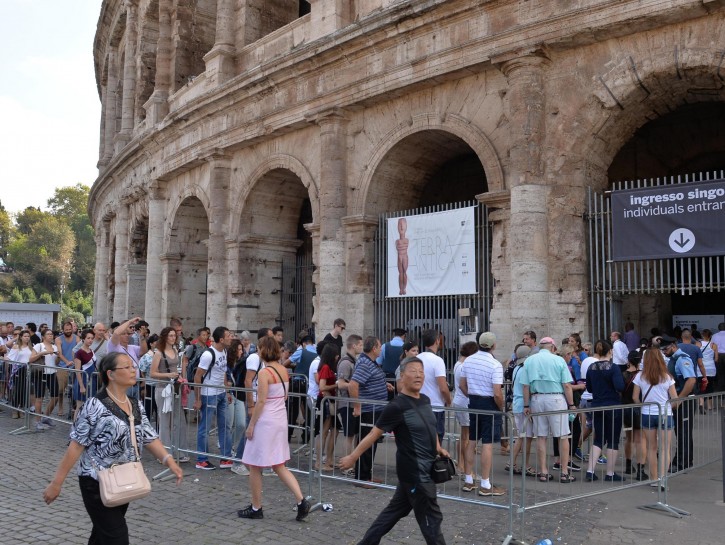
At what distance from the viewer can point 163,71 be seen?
19.6m

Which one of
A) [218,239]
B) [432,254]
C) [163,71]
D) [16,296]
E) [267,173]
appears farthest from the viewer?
[16,296]

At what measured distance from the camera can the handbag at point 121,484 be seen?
11.3 feet

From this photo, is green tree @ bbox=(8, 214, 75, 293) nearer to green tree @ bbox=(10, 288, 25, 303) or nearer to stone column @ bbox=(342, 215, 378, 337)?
green tree @ bbox=(10, 288, 25, 303)

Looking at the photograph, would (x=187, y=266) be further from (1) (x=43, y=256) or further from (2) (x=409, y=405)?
(1) (x=43, y=256)

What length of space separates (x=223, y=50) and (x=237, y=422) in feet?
37.0

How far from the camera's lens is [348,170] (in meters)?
13.2

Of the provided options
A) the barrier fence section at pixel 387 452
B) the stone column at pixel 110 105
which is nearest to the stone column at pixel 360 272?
the barrier fence section at pixel 387 452

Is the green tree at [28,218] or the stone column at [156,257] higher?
the green tree at [28,218]

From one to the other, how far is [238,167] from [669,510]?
12607 mm

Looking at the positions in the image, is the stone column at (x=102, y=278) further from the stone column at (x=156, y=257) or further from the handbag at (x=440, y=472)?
the handbag at (x=440, y=472)

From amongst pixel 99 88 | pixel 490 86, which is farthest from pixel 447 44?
pixel 99 88

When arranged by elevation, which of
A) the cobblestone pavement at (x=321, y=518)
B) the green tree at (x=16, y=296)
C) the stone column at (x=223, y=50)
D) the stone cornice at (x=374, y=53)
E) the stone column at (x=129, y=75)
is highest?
the stone column at (x=129, y=75)

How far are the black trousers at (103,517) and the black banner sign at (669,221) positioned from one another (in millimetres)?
8037

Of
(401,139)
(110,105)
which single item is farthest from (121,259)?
(401,139)
